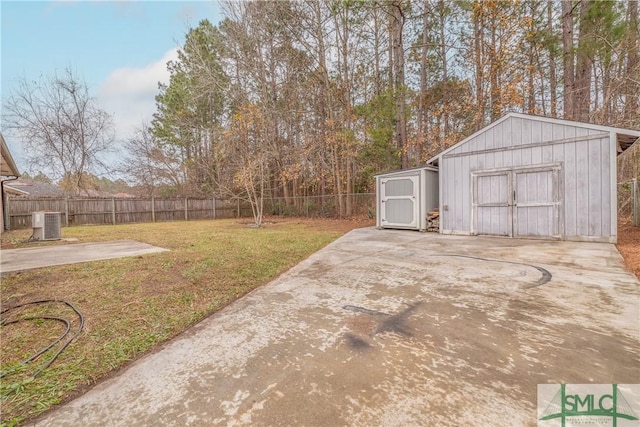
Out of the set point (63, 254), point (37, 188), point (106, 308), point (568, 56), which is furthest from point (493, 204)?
point (37, 188)

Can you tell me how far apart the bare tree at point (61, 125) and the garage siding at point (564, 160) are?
20.8 m

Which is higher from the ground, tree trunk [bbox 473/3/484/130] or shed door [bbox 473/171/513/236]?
tree trunk [bbox 473/3/484/130]

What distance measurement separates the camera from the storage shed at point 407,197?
27.3ft

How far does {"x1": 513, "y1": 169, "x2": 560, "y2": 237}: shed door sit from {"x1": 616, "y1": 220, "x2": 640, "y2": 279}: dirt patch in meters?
1.08

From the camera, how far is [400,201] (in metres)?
8.73

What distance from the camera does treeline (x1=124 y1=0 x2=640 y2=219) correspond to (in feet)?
29.8

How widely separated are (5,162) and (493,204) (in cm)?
1347

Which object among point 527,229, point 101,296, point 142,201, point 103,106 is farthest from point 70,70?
point 527,229

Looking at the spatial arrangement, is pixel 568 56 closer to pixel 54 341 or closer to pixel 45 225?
pixel 54 341

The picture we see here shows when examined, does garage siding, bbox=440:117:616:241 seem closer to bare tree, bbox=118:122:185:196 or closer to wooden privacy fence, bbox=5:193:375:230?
wooden privacy fence, bbox=5:193:375:230

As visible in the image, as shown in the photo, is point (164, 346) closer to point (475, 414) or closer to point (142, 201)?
point (475, 414)

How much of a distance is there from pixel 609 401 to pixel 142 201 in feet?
57.9

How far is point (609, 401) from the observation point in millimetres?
1394

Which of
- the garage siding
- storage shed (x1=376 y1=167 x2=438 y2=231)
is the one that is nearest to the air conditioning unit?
storage shed (x1=376 y1=167 x2=438 y2=231)
